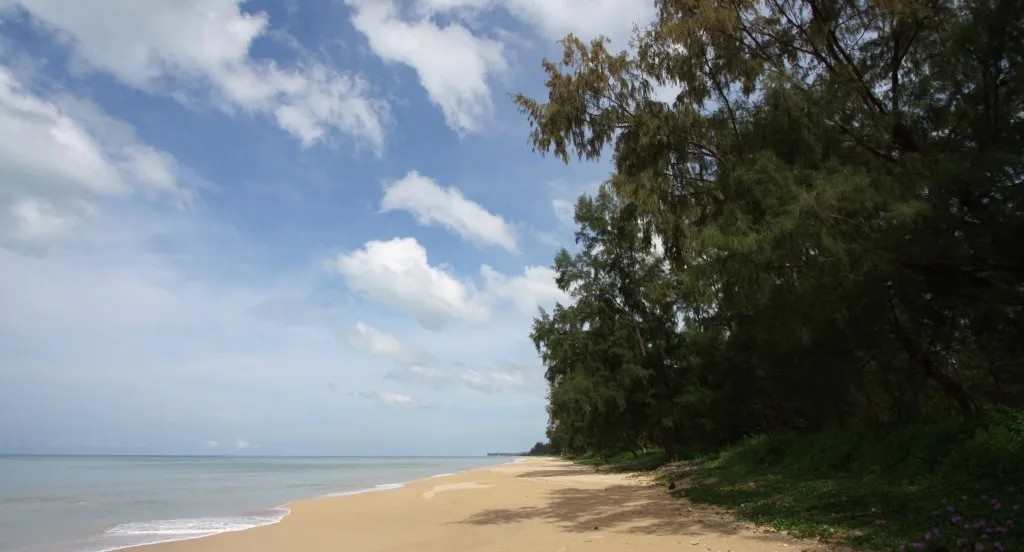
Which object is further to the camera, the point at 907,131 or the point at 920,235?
the point at 907,131

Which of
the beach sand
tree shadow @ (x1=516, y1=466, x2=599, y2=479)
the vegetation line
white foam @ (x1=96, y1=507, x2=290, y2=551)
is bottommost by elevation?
tree shadow @ (x1=516, y1=466, x2=599, y2=479)

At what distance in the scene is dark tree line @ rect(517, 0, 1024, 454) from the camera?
8141mm

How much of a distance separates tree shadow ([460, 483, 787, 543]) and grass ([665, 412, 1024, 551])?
0.56m

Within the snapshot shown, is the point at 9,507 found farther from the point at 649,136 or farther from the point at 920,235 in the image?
the point at 920,235

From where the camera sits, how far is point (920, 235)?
809 cm

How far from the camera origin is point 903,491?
8.41m

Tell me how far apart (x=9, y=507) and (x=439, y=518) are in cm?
Answer: 1436

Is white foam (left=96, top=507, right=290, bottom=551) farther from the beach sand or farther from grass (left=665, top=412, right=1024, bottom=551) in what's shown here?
grass (left=665, top=412, right=1024, bottom=551)

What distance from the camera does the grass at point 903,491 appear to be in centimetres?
610

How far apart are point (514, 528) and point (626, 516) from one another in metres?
1.97

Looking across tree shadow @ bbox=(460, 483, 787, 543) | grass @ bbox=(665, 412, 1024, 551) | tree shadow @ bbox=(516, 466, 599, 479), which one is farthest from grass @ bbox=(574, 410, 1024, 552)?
tree shadow @ bbox=(516, 466, 599, 479)

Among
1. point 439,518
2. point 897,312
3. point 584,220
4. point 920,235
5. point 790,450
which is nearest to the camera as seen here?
point 920,235

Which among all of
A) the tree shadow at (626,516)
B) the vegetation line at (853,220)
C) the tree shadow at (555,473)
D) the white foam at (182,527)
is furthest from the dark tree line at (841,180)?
the tree shadow at (555,473)

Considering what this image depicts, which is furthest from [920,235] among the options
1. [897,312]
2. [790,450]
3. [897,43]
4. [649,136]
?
[790,450]
